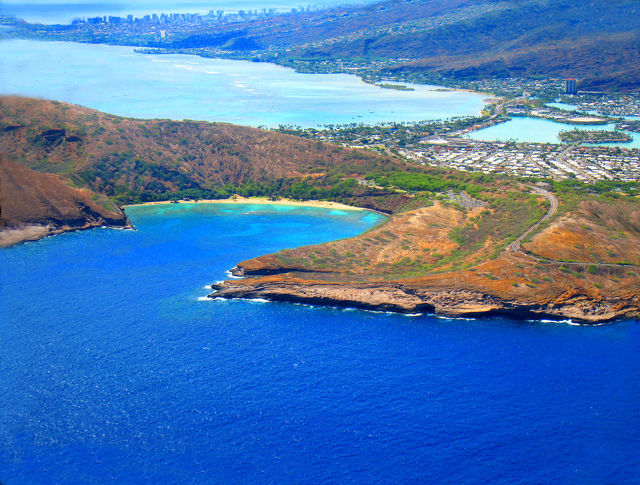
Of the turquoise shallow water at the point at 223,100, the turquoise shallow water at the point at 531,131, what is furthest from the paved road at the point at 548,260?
the turquoise shallow water at the point at 223,100

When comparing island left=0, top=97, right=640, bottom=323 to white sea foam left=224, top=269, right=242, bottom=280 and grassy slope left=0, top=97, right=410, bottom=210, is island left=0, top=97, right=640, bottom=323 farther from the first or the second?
white sea foam left=224, top=269, right=242, bottom=280

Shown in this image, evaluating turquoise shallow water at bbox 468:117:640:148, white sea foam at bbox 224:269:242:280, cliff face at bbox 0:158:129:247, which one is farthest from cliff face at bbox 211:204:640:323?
turquoise shallow water at bbox 468:117:640:148

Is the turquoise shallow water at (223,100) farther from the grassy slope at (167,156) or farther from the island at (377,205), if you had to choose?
the island at (377,205)

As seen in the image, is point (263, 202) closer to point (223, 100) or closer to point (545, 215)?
point (545, 215)

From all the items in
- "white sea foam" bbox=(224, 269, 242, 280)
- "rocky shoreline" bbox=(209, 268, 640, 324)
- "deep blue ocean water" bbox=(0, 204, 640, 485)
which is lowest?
"deep blue ocean water" bbox=(0, 204, 640, 485)

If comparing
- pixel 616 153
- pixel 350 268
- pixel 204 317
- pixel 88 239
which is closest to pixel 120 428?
pixel 204 317

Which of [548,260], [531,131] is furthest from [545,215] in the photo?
[531,131]

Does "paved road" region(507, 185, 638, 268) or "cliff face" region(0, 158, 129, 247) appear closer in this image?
"paved road" region(507, 185, 638, 268)
